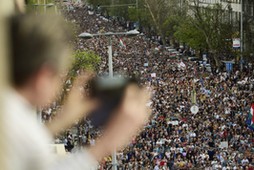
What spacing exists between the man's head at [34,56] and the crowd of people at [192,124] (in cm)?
927

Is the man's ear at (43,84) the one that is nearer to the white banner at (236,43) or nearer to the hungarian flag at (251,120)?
the hungarian flag at (251,120)

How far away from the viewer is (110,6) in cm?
11081

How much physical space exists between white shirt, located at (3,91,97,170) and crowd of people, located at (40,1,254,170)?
9.42 metres

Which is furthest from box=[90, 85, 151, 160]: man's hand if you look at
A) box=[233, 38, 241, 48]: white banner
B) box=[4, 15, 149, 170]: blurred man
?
box=[233, 38, 241, 48]: white banner

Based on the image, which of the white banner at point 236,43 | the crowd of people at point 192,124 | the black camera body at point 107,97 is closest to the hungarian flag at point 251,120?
the crowd of people at point 192,124

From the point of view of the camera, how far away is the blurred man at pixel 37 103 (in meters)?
1.56

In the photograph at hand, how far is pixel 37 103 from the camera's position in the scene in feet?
5.69

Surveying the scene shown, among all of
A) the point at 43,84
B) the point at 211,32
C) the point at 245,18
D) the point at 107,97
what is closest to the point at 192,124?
the point at 211,32

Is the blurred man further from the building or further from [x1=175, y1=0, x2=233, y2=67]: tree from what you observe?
[x1=175, y1=0, x2=233, y2=67]: tree

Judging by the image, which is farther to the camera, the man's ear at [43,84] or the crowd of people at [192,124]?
the crowd of people at [192,124]

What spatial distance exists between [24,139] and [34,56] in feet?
0.63

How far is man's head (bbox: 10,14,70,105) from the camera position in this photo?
1653 mm

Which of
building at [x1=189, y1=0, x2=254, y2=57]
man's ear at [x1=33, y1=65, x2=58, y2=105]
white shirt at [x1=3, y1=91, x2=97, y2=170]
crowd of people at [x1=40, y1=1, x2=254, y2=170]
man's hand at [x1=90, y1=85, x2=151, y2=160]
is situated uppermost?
man's ear at [x1=33, y1=65, x2=58, y2=105]

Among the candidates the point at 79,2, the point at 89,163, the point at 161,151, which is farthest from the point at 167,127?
the point at 79,2
